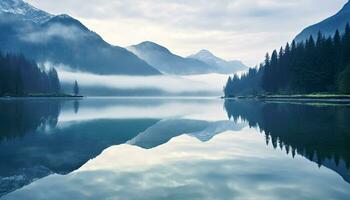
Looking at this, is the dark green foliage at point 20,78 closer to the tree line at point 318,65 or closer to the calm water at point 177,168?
the tree line at point 318,65

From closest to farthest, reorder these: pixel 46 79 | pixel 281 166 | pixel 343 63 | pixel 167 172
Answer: pixel 167 172 → pixel 281 166 → pixel 343 63 → pixel 46 79

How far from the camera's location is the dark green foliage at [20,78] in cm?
14225

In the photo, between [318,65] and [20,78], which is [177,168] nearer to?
[318,65]

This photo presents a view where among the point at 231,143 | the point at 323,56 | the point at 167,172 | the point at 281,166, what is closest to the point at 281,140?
the point at 231,143

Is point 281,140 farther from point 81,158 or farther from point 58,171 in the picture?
point 58,171

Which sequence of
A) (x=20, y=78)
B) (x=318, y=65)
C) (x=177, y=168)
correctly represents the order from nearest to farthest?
(x=177, y=168)
(x=318, y=65)
(x=20, y=78)

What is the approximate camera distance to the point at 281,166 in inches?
588

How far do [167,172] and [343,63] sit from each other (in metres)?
98.5

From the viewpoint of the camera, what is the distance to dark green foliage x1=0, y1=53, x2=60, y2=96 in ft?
467

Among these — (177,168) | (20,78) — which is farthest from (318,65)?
(20,78)

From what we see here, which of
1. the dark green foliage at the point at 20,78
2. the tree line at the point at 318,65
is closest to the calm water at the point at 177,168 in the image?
the tree line at the point at 318,65

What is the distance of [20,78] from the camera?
481ft

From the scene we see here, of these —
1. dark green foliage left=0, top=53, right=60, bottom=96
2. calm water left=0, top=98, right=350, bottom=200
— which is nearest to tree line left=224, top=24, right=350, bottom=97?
calm water left=0, top=98, right=350, bottom=200

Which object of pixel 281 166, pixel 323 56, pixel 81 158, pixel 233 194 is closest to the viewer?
pixel 233 194
